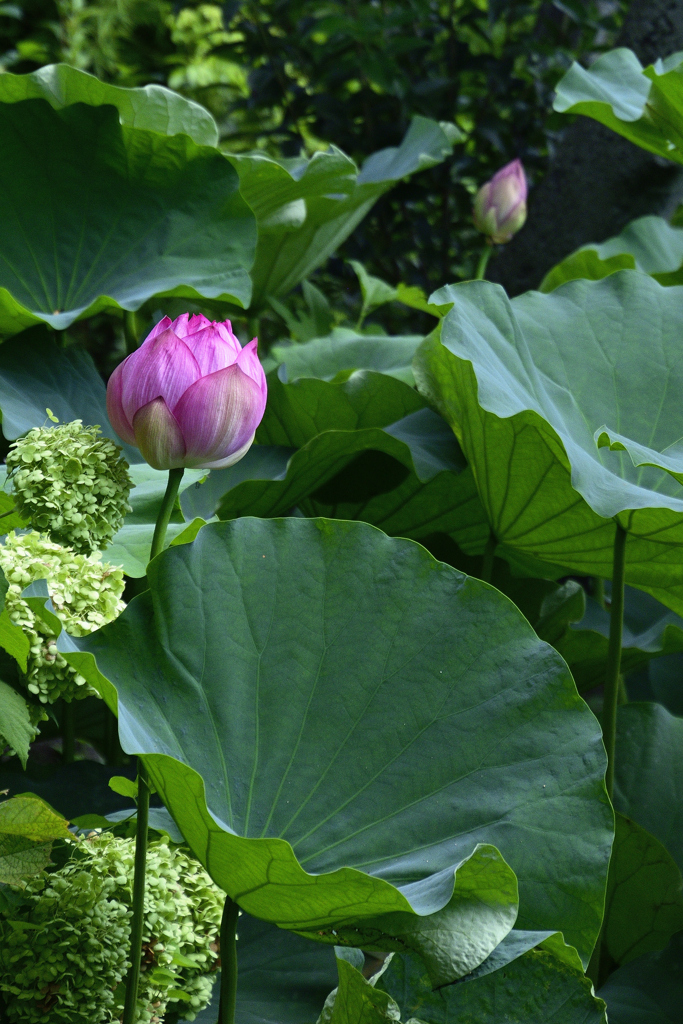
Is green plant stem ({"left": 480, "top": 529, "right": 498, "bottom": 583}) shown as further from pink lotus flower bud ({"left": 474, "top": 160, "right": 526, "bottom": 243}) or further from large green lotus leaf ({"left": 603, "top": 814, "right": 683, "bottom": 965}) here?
pink lotus flower bud ({"left": 474, "top": 160, "right": 526, "bottom": 243})

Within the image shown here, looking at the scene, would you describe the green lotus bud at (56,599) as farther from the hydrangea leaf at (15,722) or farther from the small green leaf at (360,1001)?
the small green leaf at (360,1001)

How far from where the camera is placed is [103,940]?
55 centimetres

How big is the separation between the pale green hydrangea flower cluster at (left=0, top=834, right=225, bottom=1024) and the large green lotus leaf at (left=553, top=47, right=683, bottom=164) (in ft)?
A: 3.19

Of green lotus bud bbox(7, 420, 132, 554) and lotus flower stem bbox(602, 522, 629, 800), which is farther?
lotus flower stem bbox(602, 522, 629, 800)

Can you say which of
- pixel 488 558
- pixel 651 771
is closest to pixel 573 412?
pixel 488 558

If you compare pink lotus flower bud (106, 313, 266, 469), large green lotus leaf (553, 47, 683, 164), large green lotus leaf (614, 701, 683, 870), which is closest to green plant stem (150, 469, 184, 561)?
pink lotus flower bud (106, 313, 266, 469)

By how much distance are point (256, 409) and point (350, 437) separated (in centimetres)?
29

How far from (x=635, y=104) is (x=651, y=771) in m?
0.91

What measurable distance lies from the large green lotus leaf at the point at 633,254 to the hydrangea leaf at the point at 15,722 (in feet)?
3.59

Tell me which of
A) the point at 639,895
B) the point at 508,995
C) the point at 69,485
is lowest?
the point at 639,895

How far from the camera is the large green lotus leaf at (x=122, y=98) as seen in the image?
1.02 m

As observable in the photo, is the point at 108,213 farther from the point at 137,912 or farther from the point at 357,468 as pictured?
the point at 137,912

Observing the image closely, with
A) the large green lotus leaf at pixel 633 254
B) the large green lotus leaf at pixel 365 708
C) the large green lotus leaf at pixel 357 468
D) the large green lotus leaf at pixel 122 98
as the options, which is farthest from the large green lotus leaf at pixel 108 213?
the large green lotus leaf at pixel 633 254

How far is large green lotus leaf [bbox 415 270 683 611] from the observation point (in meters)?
0.73
